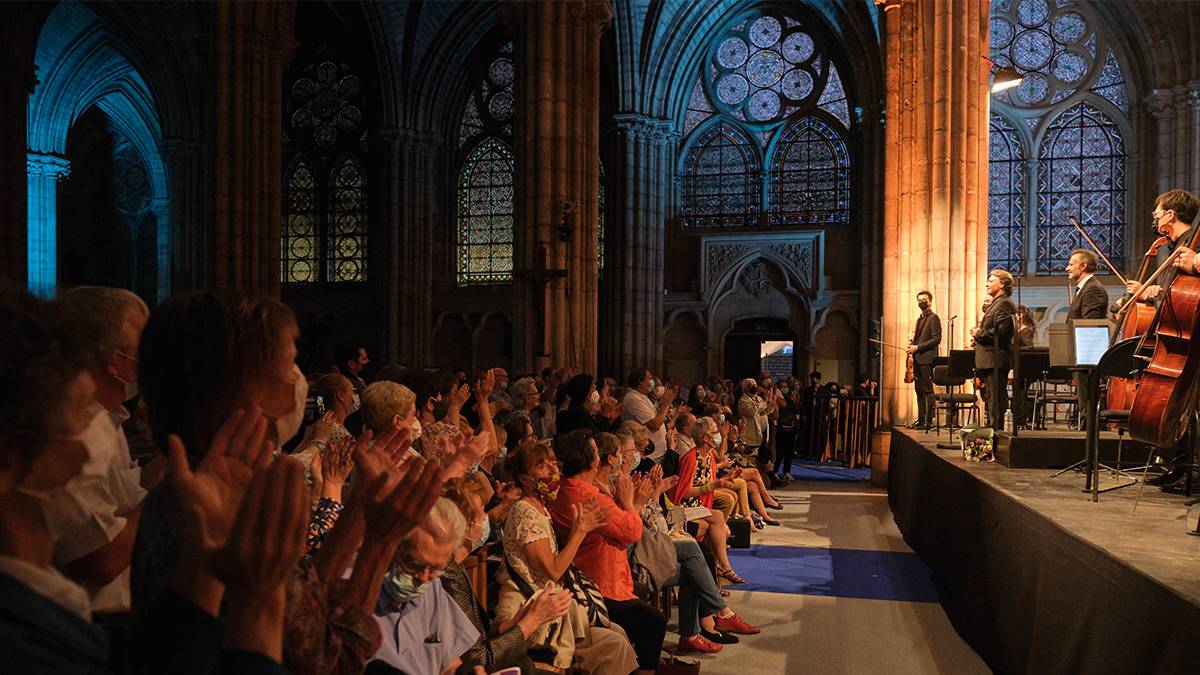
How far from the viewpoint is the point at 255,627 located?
1181mm

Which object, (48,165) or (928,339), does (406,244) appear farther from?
(928,339)

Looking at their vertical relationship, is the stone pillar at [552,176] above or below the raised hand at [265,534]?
above

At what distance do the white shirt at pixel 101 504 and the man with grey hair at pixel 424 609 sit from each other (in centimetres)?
70

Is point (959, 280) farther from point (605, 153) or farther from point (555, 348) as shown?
point (605, 153)

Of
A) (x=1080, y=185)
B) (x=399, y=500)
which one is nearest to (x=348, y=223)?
(x=1080, y=185)

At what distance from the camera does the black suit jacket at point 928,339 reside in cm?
1120

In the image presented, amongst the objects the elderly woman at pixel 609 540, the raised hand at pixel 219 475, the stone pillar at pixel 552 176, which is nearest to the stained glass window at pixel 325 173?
the stone pillar at pixel 552 176

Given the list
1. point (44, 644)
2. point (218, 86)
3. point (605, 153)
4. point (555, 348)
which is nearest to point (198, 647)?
point (44, 644)

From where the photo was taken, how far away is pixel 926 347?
37.2ft

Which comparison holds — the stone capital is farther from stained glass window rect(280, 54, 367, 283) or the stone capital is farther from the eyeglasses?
the eyeglasses

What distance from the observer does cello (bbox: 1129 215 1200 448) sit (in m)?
4.34

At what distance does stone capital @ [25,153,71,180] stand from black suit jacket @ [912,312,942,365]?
72.5ft

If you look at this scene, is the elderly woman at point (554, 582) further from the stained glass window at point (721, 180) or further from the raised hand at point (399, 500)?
the stained glass window at point (721, 180)

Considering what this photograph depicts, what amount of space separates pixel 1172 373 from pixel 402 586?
3703mm
